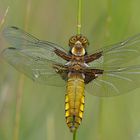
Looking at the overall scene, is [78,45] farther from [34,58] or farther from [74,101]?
[74,101]

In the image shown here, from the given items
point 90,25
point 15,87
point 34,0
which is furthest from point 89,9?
point 15,87

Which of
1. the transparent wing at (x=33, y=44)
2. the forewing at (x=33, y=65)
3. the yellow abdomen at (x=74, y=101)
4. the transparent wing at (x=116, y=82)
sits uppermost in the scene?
the transparent wing at (x=33, y=44)

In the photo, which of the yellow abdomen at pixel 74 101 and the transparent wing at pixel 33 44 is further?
the transparent wing at pixel 33 44

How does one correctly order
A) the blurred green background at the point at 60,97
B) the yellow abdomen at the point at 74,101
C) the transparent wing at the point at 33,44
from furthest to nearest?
the blurred green background at the point at 60,97, the transparent wing at the point at 33,44, the yellow abdomen at the point at 74,101

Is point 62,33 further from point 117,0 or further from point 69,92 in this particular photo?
point 69,92

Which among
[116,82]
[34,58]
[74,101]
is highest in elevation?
[34,58]

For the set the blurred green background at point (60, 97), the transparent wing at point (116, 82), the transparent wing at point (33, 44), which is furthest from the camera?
the blurred green background at point (60, 97)

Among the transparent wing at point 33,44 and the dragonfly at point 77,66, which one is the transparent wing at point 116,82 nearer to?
the dragonfly at point 77,66

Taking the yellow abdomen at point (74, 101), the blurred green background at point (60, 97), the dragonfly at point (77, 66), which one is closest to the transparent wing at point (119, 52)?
the dragonfly at point (77, 66)

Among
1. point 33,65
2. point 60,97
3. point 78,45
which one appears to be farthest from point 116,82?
point 60,97
